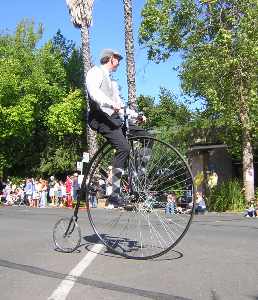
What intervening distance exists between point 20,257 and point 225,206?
18.1 meters

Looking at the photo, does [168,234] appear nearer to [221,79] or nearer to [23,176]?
[221,79]

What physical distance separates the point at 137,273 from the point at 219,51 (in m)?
18.3

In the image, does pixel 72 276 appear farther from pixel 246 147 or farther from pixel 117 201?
pixel 246 147

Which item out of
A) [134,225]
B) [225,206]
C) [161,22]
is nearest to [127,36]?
[161,22]

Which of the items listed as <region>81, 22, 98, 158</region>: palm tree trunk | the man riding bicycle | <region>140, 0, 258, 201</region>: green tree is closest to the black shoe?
the man riding bicycle

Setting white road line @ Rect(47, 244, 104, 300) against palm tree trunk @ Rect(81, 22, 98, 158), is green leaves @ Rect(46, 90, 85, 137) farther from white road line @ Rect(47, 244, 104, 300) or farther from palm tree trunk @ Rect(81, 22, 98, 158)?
white road line @ Rect(47, 244, 104, 300)

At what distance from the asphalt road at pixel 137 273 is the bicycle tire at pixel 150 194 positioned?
22 cm

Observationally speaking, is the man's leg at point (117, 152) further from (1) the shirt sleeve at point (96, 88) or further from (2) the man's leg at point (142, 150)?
(1) the shirt sleeve at point (96, 88)

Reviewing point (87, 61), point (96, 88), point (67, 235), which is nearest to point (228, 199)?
point (87, 61)

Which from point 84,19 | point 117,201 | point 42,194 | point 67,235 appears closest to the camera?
point 117,201

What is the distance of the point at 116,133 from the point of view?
6.73 metres

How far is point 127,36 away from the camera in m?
28.0

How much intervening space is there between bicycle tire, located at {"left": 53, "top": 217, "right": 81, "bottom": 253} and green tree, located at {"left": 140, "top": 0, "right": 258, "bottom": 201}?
1613 cm

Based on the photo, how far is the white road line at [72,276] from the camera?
507 centimetres
